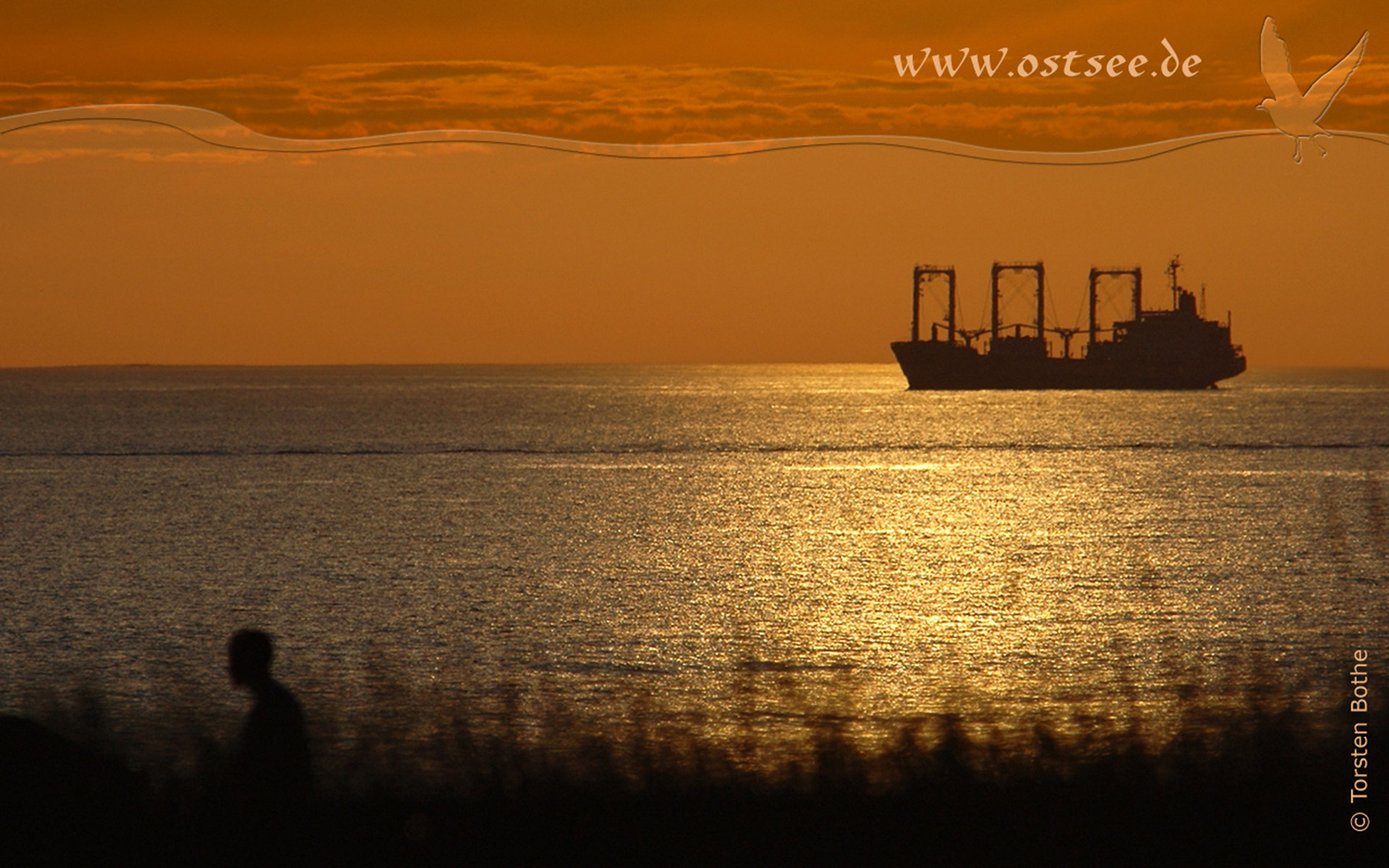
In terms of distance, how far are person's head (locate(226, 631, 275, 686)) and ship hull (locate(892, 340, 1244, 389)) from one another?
6259 inches

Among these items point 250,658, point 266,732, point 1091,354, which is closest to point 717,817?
point 266,732

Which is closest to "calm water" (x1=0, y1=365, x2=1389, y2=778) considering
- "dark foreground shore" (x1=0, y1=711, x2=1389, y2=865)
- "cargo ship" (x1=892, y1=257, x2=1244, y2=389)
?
"dark foreground shore" (x1=0, y1=711, x2=1389, y2=865)

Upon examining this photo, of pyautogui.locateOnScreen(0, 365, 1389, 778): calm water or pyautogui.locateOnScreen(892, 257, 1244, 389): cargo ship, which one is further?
pyautogui.locateOnScreen(892, 257, 1244, 389): cargo ship

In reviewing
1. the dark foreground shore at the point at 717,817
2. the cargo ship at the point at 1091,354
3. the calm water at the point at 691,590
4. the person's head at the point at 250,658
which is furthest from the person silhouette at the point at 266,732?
the cargo ship at the point at 1091,354

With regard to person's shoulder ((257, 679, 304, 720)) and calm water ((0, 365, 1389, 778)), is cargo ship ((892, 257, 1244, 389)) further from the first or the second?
person's shoulder ((257, 679, 304, 720))

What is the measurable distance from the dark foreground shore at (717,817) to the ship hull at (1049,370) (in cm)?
15562

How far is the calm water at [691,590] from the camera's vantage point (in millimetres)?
17688

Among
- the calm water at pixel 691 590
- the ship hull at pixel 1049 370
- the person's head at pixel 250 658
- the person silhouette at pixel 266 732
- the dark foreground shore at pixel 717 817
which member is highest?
the ship hull at pixel 1049 370

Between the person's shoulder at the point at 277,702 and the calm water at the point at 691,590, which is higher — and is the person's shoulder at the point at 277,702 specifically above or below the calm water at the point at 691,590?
below

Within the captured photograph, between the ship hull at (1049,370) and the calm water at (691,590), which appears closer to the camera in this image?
the calm water at (691,590)

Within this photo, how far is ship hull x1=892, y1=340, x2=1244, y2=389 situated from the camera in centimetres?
15562

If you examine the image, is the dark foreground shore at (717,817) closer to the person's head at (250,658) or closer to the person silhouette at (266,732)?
the person silhouette at (266,732)

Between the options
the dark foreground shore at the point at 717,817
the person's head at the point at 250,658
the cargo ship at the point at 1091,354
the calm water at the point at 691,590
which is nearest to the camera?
the person's head at the point at 250,658

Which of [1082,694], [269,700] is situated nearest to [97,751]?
[269,700]
